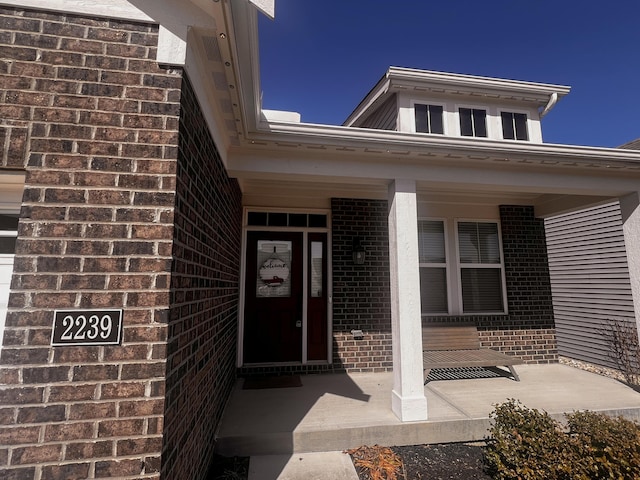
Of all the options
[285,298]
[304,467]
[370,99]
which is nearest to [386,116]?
[370,99]

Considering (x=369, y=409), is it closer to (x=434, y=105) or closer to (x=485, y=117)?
(x=434, y=105)

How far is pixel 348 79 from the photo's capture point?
7094 millimetres

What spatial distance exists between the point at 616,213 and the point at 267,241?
21.0 ft

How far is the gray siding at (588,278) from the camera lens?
19.3 ft

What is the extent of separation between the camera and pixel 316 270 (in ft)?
16.6

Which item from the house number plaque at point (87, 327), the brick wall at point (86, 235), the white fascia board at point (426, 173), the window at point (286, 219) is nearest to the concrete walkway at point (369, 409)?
the brick wall at point (86, 235)

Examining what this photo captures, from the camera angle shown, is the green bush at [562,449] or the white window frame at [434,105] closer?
the green bush at [562,449]

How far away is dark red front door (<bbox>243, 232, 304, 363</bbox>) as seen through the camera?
4777 millimetres

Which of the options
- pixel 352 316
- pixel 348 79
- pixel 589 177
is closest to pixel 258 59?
pixel 352 316

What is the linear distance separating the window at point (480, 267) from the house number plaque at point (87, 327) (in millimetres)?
5161

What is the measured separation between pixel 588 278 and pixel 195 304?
756 centimetres

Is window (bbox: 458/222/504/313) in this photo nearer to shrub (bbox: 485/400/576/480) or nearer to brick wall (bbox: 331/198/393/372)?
brick wall (bbox: 331/198/393/372)

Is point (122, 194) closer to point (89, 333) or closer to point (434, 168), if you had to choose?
point (89, 333)

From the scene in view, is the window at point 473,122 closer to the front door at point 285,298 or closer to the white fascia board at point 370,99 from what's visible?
the white fascia board at point 370,99
